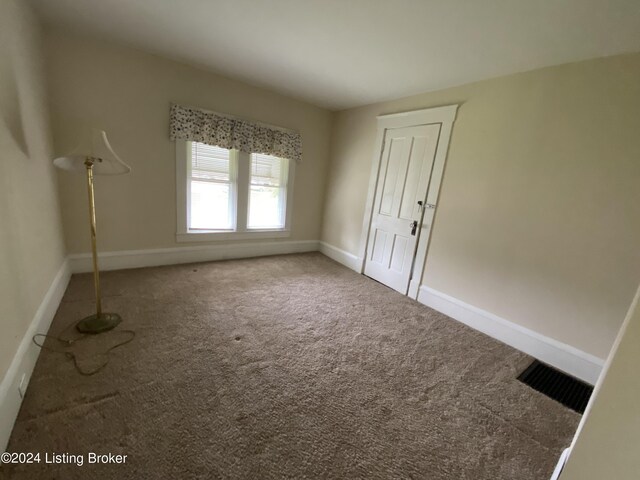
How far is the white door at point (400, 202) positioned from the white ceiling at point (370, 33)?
57 cm

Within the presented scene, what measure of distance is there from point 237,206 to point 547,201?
3427mm

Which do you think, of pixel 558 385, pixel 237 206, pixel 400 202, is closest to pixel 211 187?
pixel 237 206

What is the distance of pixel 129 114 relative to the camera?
2.85 m

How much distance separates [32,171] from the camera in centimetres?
189

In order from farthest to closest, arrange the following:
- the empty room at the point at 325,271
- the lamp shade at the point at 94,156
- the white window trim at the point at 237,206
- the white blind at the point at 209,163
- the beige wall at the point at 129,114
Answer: the white blind at the point at 209,163, the white window trim at the point at 237,206, the beige wall at the point at 129,114, the lamp shade at the point at 94,156, the empty room at the point at 325,271

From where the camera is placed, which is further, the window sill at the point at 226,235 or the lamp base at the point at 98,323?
the window sill at the point at 226,235

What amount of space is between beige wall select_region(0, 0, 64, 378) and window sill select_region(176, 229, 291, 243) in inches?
51.0

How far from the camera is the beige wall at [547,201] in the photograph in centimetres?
187

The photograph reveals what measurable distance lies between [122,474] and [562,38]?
11.3ft

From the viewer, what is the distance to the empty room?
1.31 meters

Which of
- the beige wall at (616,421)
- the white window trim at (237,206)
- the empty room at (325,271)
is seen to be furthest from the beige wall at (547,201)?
the white window trim at (237,206)

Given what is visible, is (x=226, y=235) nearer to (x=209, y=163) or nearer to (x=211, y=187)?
(x=211, y=187)

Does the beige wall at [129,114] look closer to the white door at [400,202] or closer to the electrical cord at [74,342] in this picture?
the electrical cord at [74,342]

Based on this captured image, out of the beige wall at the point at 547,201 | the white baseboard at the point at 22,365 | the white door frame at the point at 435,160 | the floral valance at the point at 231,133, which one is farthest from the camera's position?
the floral valance at the point at 231,133
